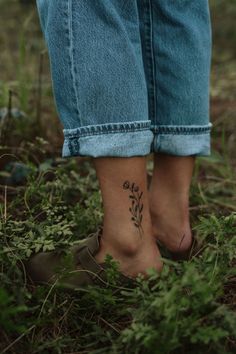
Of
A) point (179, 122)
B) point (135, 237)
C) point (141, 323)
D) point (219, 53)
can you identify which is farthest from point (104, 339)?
point (219, 53)

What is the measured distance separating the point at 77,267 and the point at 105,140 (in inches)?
11.9

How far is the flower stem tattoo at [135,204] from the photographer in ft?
3.64

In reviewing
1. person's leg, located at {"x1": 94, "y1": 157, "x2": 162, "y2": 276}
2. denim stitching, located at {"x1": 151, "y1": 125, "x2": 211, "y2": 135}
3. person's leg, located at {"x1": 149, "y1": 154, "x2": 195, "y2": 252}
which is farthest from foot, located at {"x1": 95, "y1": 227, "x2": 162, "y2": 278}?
denim stitching, located at {"x1": 151, "y1": 125, "x2": 211, "y2": 135}

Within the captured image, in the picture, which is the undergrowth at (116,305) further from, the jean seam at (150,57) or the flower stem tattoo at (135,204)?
the jean seam at (150,57)

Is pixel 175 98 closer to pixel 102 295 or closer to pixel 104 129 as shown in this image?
pixel 104 129

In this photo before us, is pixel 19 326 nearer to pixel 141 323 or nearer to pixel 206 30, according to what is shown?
pixel 141 323

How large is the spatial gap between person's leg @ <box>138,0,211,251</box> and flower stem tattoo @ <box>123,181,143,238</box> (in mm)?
195

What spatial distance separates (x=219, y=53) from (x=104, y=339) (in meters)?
3.06

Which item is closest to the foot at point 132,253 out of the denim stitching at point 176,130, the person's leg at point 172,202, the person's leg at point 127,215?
the person's leg at point 127,215

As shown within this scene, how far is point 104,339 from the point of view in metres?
0.99

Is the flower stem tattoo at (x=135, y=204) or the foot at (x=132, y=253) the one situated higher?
the flower stem tattoo at (x=135, y=204)

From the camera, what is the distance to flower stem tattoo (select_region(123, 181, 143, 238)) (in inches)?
43.7

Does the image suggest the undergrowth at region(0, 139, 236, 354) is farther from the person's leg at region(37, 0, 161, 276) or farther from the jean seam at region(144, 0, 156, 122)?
the jean seam at region(144, 0, 156, 122)

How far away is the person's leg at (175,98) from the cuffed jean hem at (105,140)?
0.64ft
